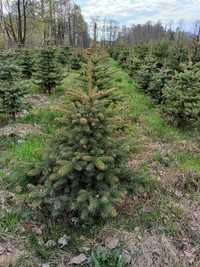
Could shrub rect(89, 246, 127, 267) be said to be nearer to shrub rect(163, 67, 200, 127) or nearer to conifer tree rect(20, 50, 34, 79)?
shrub rect(163, 67, 200, 127)

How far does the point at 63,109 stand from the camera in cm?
337

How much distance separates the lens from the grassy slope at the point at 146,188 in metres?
3.33

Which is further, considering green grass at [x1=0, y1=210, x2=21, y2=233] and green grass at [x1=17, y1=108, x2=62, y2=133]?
green grass at [x1=17, y1=108, x2=62, y2=133]

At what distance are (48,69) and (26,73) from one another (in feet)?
9.12

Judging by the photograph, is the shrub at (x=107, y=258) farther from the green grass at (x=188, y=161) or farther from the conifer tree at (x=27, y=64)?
the conifer tree at (x=27, y=64)

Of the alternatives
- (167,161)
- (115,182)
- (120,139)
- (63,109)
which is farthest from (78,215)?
(167,161)

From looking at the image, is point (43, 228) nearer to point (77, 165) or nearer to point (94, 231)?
point (94, 231)

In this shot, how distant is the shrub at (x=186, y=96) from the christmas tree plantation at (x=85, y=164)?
10.9 feet

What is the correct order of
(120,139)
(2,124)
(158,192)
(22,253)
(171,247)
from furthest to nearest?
1. (2,124)
2. (158,192)
3. (120,139)
4. (171,247)
5. (22,253)

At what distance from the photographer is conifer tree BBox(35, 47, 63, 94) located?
8570 mm

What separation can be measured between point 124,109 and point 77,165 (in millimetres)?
1050

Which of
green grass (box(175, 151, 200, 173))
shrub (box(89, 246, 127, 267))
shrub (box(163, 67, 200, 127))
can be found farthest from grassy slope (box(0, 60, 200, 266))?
shrub (box(163, 67, 200, 127))

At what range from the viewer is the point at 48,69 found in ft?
28.5

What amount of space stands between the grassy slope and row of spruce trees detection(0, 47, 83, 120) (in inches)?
24.6
